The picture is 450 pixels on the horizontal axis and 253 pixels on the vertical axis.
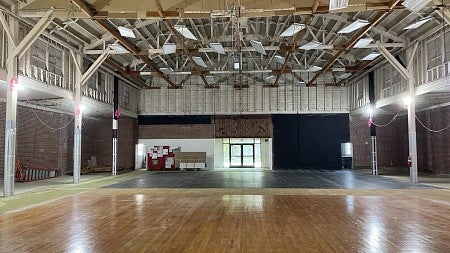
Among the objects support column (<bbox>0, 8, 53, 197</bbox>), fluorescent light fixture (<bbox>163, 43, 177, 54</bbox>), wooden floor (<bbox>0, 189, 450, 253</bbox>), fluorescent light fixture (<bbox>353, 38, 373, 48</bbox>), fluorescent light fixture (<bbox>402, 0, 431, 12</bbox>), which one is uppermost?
fluorescent light fixture (<bbox>353, 38, 373, 48</bbox>)

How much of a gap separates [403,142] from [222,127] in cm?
1151

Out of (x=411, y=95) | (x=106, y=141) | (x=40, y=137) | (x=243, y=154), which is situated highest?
(x=411, y=95)

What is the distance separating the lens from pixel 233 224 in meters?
6.33

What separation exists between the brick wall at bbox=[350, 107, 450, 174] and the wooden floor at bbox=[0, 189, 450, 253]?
9261 millimetres

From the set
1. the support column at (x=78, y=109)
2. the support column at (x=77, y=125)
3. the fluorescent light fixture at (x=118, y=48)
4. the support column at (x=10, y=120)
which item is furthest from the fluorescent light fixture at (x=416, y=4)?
the support column at (x=77, y=125)

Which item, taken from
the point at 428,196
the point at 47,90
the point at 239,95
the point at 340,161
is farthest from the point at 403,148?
the point at 47,90

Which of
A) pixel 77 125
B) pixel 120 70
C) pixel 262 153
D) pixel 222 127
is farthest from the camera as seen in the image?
pixel 262 153

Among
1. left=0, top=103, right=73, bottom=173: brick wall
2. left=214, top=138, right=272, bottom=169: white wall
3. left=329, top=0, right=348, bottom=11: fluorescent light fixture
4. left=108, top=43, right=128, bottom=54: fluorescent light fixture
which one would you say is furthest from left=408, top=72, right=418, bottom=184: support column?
left=0, top=103, right=73, bottom=173: brick wall

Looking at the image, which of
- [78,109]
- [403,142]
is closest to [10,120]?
[78,109]

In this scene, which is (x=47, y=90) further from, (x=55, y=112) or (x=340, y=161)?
(x=340, y=161)

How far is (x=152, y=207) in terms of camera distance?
8.29m

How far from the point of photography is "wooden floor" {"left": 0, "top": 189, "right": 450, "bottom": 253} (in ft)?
16.1

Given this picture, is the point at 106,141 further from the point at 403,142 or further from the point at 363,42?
the point at 403,142

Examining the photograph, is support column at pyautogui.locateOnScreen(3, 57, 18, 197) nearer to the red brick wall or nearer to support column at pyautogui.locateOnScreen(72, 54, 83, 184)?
support column at pyautogui.locateOnScreen(72, 54, 83, 184)
